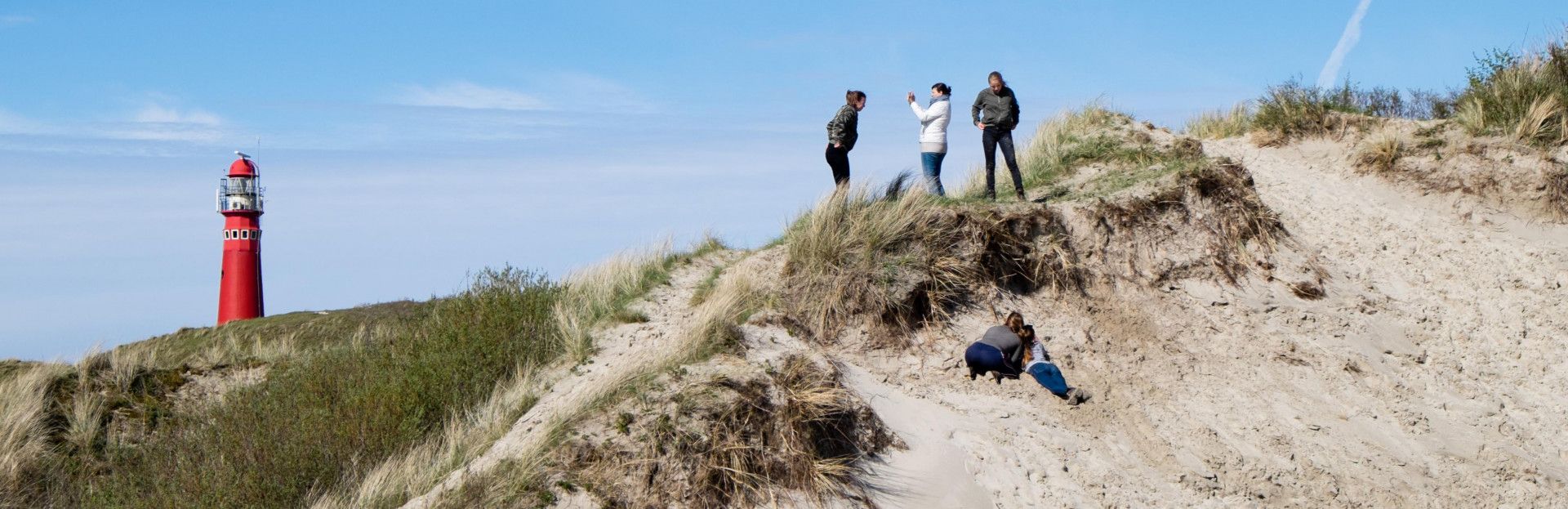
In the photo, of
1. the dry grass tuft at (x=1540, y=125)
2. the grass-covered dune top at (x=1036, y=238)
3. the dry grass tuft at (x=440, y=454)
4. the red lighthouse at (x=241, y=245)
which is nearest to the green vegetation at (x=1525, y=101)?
the dry grass tuft at (x=1540, y=125)

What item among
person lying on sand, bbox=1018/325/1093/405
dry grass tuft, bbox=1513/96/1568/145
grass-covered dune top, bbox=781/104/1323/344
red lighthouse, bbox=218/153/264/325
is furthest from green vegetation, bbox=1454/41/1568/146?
red lighthouse, bbox=218/153/264/325

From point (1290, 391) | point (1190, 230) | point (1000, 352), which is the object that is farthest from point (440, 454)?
point (1190, 230)

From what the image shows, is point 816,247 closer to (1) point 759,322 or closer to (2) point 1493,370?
(1) point 759,322

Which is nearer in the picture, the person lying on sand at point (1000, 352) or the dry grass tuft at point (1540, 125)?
the person lying on sand at point (1000, 352)

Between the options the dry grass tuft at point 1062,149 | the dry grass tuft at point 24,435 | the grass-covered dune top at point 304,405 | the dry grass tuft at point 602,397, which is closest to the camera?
the dry grass tuft at point 602,397

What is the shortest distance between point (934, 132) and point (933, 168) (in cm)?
41

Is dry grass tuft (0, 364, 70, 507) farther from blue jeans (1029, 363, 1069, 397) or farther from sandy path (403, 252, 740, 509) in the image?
blue jeans (1029, 363, 1069, 397)

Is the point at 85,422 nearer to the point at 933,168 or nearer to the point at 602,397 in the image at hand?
the point at 602,397

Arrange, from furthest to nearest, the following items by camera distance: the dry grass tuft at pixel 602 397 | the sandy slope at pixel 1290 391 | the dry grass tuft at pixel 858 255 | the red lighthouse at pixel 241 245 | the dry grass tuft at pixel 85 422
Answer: the red lighthouse at pixel 241 245 < the dry grass tuft at pixel 85 422 < the dry grass tuft at pixel 858 255 < the sandy slope at pixel 1290 391 < the dry grass tuft at pixel 602 397

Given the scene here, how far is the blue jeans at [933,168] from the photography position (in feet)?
44.2

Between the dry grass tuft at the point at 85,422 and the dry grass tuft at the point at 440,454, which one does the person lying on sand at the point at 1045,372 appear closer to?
the dry grass tuft at the point at 440,454

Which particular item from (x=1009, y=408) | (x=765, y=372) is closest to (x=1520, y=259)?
(x=1009, y=408)

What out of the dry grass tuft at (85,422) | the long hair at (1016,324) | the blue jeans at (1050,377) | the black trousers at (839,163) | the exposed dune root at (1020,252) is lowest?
the dry grass tuft at (85,422)

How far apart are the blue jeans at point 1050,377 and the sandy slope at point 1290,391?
141mm
